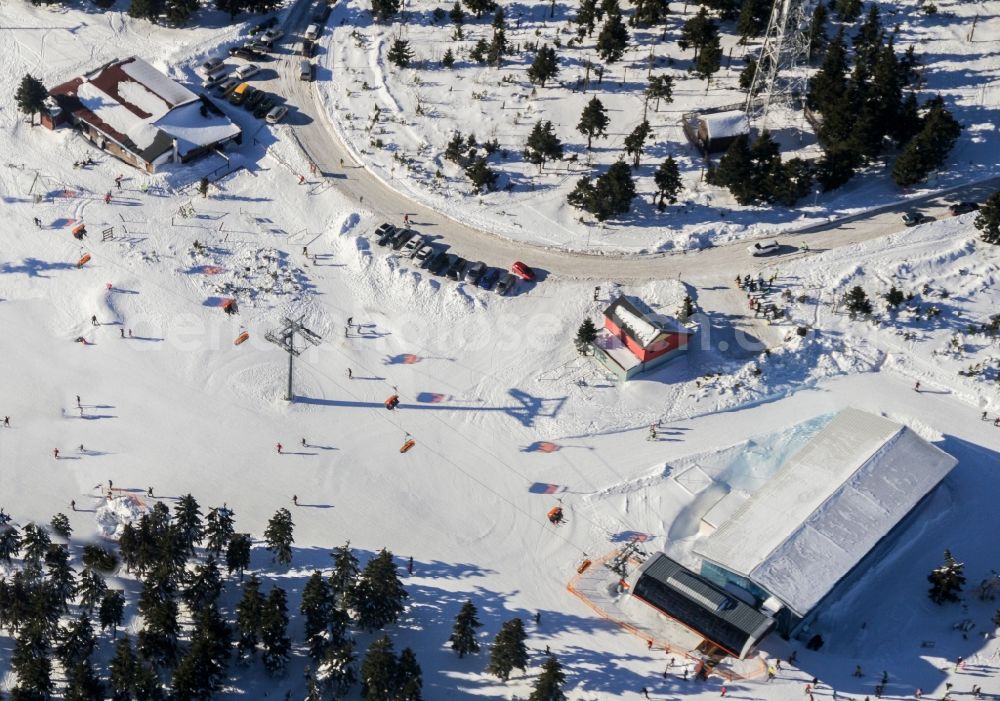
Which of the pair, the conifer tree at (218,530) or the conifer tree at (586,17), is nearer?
the conifer tree at (218,530)

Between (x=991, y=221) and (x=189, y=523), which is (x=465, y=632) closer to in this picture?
(x=189, y=523)

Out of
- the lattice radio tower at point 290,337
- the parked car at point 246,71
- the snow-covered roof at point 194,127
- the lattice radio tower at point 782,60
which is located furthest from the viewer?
the parked car at point 246,71

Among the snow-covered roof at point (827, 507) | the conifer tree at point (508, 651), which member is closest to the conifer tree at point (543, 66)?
the snow-covered roof at point (827, 507)

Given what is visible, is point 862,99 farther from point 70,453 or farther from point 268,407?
point 70,453


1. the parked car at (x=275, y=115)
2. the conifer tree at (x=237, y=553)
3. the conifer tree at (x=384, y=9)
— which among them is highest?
the conifer tree at (x=384, y=9)

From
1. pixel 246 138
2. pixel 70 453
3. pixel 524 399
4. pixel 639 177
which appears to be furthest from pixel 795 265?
pixel 70 453

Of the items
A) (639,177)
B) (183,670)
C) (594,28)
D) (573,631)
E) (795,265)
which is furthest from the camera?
(594,28)

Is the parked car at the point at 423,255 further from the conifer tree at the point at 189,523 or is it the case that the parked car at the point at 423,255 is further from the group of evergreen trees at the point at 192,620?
the conifer tree at the point at 189,523

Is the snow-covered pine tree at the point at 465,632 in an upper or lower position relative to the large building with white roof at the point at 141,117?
lower
